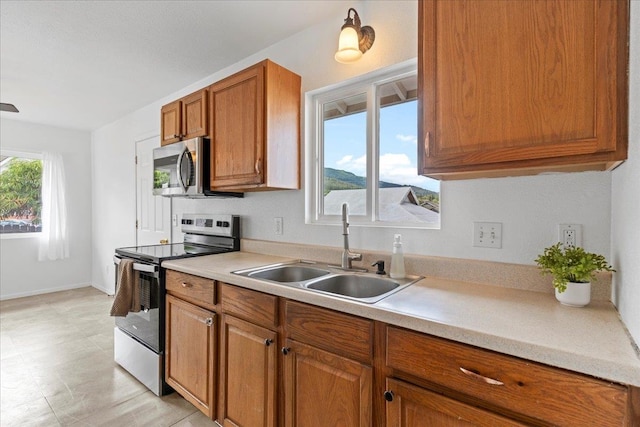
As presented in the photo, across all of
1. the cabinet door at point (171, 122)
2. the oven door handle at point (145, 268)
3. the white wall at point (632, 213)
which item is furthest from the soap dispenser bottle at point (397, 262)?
the cabinet door at point (171, 122)

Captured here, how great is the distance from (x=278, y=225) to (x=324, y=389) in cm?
124

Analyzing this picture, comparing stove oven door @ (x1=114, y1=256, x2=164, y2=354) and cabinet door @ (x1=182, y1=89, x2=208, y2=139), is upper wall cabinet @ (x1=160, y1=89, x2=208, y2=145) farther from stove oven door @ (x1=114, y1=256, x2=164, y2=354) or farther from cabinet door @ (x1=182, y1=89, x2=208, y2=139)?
stove oven door @ (x1=114, y1=256, x2=164, y2=354)

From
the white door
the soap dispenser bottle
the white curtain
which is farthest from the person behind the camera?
the white curtain

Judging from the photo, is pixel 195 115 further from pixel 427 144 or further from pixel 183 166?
pixel 427 144

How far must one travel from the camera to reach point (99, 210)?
4.71m

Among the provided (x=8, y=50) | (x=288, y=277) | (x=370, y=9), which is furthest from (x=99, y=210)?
(x=370, y=9)

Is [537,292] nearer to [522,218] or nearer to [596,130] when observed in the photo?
[522,218]

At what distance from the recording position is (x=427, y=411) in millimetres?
965

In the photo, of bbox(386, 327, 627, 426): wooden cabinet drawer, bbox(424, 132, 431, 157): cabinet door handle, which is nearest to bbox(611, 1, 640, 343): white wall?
bbox(386, 327, 627, 426): wooden cabinet drawer

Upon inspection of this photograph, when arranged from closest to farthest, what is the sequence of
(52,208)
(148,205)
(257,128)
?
(257,128), (148,205), (52,208)

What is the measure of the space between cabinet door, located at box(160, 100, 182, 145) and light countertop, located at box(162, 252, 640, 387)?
1.63 m

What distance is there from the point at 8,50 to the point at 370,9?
2.66m

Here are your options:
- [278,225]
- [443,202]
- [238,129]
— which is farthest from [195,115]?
[443,202]

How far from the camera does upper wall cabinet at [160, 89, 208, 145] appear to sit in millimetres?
2293
